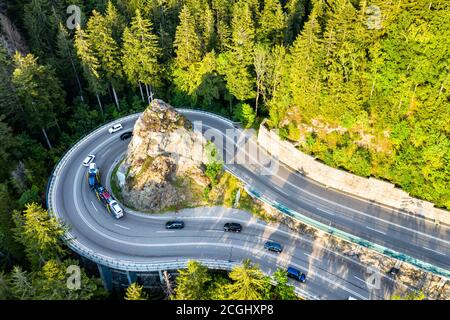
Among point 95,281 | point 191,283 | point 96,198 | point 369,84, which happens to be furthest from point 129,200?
point 369,84

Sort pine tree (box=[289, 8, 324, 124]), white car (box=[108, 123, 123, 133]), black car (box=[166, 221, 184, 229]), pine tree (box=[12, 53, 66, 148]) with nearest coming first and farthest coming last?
pine tree (box=[289, 8, 324, 124]), black car (box=[166, 221, 184, 229]), pine tree (box=[12, 53, 66, 148]), white car (box=[108, 123, 123, 133])

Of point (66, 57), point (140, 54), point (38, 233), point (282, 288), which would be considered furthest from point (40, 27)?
point (282, 288)

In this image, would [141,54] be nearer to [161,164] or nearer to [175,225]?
[161,164]

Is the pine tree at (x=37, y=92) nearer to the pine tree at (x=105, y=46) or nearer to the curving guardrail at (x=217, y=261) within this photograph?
the pine tree at (x=105, y=46)

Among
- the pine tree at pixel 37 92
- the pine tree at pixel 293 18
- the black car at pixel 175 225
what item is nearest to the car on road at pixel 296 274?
the black car at pixel 175 225

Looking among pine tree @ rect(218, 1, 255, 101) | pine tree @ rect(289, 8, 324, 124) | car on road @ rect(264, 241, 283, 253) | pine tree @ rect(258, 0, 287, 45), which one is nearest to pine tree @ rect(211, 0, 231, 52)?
pine tree @ rect(218, 1, 255, 101)

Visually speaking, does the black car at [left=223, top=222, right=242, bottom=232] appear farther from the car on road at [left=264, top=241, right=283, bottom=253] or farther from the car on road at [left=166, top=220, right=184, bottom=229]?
the car on road at [left=166, top=220, right=184, bottom=229]
